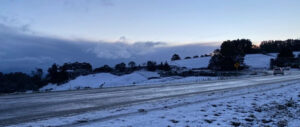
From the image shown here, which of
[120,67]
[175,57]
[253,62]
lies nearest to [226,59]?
[120,67]

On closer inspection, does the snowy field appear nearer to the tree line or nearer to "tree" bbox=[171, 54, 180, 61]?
the tree line

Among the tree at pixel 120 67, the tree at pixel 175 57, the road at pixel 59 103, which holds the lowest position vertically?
the road at pixel 59 103

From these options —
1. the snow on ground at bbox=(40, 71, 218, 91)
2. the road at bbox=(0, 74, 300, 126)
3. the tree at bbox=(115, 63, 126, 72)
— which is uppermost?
the tree at bbox=(115, 63, 126, 72)

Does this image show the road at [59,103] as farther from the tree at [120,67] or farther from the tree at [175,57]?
the tree at [175,57]

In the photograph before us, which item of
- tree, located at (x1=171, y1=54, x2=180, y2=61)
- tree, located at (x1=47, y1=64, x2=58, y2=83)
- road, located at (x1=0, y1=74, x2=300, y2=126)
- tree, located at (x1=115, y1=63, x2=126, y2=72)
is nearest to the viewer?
road, located at (x1=0, y1=74, x2=300, y2=126)

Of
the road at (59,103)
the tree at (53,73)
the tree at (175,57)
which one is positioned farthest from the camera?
the tree at (175,57)

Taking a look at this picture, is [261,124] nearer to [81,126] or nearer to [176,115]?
[176,115]

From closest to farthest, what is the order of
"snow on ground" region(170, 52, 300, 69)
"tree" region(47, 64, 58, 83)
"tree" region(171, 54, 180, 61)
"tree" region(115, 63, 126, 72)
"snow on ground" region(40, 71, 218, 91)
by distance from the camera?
1. "snow on ground" region(40, 71, 218, 91)
2. "tree" region(47, 64, 58, 83)
3. "tree" region(115, 63, 126, 72)
4. "snow on ground" region(170, 52, 300, 69)
5. "tree" region(171, 54, 180, 61)

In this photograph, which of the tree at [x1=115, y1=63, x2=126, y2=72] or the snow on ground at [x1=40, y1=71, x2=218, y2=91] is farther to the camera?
the tree at [x1=115, y1=63, x2=126, y2=72]

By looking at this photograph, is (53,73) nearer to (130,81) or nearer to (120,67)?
(120,67)

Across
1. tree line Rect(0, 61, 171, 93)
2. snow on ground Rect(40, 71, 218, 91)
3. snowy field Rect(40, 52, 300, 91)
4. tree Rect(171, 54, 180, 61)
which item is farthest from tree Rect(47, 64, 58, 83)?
tree Rect(171, 54, 180, 61)

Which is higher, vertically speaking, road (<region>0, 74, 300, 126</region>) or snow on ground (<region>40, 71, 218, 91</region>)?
road (<region>0, 74, 300, 126</region>)

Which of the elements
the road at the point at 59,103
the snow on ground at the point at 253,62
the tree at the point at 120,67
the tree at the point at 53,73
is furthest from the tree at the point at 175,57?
the road at the point at 59,103

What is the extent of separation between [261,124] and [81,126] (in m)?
5.27
